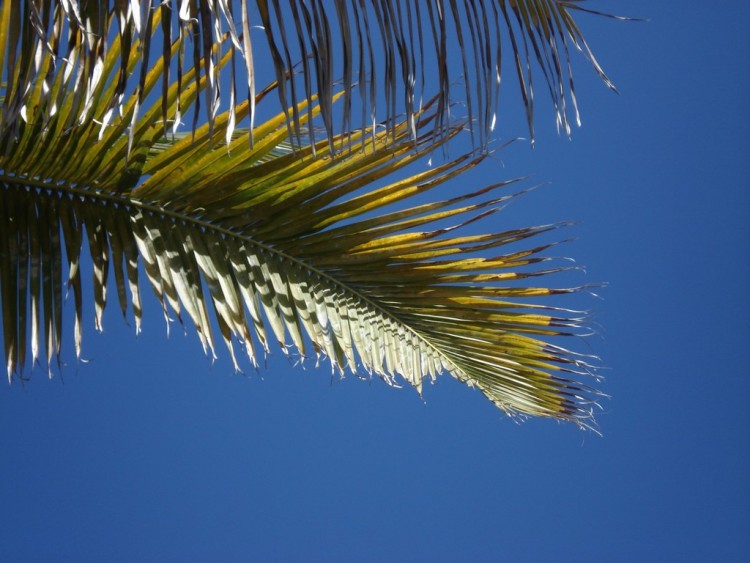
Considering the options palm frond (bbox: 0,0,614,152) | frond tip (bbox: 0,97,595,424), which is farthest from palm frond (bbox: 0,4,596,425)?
palm frond (bbox: 0,0,614,152)

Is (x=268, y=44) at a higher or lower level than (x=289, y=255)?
higher

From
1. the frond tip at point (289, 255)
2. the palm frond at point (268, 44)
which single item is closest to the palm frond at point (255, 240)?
the frond tip at point (289, 255)

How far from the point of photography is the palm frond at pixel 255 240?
1.45 meters

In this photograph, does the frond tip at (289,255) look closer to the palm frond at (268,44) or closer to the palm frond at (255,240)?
the palm frond at (255,240)

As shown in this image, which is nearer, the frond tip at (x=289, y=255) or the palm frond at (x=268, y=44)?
the palm frond at (x=268, y=44)

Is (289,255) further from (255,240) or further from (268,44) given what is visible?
(268,44)

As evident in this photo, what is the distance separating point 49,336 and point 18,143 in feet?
1.04

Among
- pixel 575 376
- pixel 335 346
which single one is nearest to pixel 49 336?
pixel 335 346

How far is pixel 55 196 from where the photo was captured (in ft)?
4.96

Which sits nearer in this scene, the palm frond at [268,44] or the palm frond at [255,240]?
the palm frond at [268,44]

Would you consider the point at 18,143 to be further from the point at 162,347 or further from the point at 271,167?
the point at 162,347

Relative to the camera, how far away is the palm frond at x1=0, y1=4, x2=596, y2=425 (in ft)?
4.75

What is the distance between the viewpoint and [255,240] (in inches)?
64.1

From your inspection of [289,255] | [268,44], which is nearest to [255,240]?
[289,255]
